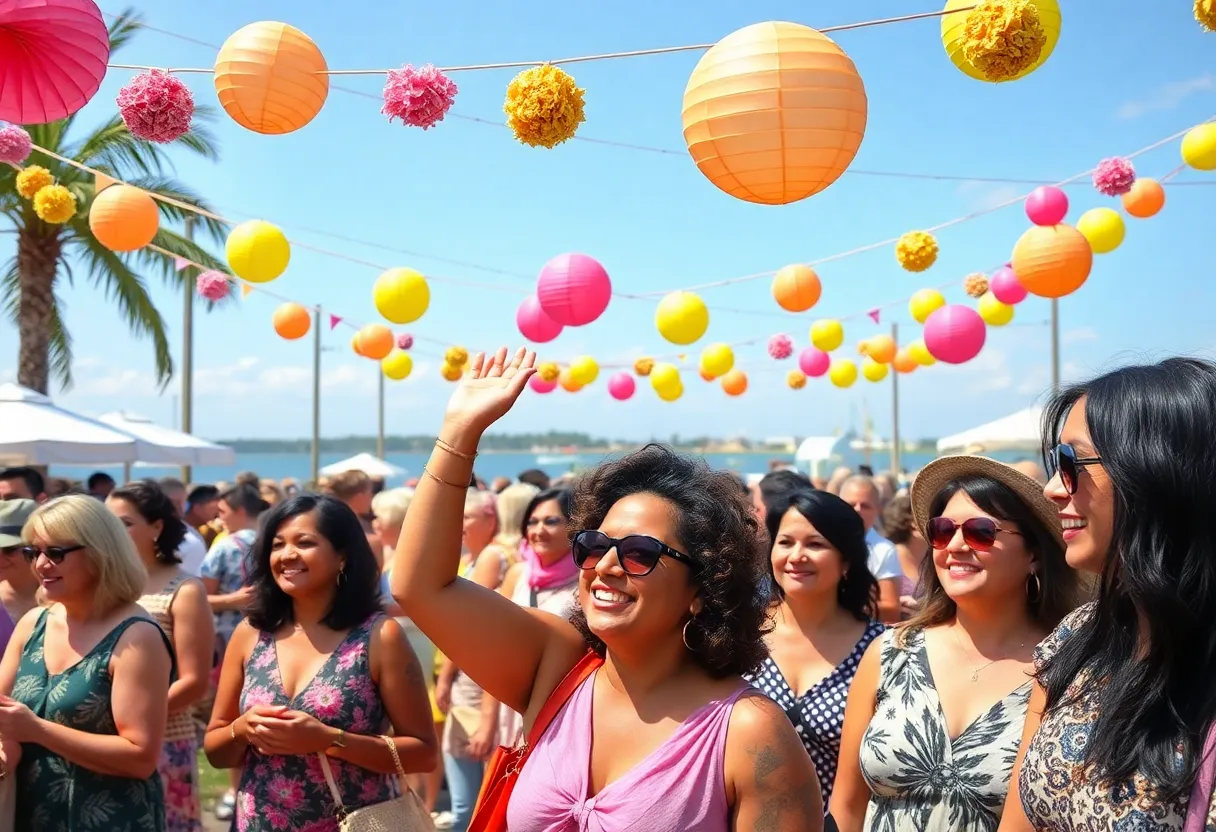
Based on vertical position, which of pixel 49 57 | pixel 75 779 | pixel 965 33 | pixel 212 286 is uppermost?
pixel 965 33

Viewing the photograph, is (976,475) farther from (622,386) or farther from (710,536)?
(622,386)

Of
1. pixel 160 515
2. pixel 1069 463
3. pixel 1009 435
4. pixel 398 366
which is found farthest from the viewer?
pixel 1009 435

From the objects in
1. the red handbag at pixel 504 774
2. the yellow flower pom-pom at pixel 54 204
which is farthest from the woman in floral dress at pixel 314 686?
the yellow flower pom-pom at pixel 54 204

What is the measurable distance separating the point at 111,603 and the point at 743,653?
8.10 ft

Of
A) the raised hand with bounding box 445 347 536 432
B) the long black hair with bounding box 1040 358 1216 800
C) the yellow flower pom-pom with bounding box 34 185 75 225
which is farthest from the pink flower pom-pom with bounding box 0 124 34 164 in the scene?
the long black hair with bounding box 1040 358 1216 800

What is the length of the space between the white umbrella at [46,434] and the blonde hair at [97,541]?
719 cm

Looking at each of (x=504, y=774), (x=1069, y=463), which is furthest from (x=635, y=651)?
(x=1069, y=463)

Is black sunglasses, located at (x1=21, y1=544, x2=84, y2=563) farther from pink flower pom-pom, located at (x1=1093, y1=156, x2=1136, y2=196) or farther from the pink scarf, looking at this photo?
pink flower pom-pom, located at (x1=1093, y1=156, x2=1136, y2=196)

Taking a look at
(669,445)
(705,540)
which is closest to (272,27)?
(669,445)

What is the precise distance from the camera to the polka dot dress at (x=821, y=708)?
3367mm

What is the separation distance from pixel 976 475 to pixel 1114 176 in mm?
4516

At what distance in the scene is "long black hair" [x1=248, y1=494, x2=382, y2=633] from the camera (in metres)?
3.66

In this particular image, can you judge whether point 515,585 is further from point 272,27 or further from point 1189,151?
point 1189,151

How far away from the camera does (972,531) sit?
305 cm
